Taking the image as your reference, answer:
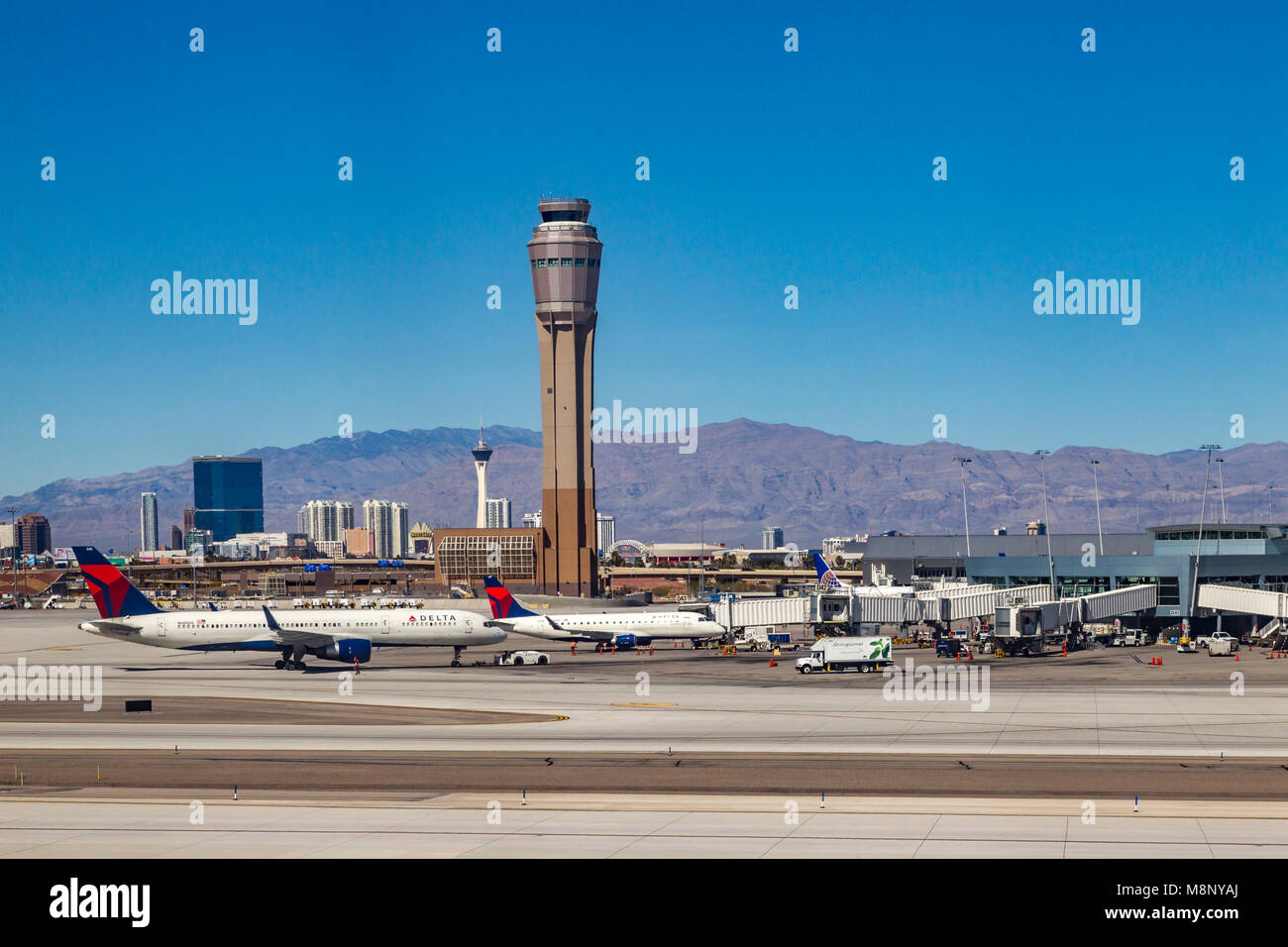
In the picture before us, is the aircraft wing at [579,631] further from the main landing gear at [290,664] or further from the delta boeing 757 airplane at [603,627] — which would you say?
the main landing gear at [290,664]

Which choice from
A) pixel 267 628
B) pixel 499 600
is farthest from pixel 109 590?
pixel 499 600

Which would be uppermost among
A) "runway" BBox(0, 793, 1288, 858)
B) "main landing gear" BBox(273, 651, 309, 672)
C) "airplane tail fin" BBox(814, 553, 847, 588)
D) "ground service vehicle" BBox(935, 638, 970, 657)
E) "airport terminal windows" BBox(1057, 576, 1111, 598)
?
"airplane tail fin" BBox(814, 553, 847, 588)

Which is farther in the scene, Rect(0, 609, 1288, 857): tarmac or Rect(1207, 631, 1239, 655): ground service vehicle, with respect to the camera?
Rect(1207, 631, 1239, 655): ground service vehicle

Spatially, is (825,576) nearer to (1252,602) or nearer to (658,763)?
(1252,602)

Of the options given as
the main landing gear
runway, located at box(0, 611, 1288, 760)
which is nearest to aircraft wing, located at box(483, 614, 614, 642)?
runway, located at box(0, 611, 1288, 760)

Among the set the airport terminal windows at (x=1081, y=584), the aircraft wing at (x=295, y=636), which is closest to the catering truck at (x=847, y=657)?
the aircraft wing at (x=295, y=636)

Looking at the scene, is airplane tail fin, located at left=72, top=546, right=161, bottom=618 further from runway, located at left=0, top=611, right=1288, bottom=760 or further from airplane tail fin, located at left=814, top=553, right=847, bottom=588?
airplane tail fin, located at left=814, top=553, right=847, bottom=588

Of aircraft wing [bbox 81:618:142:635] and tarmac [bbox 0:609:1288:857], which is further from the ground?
aircraft wing [bbox 81:618:142:635]
